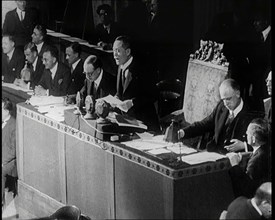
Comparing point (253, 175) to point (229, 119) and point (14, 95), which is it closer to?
point (229, 119)

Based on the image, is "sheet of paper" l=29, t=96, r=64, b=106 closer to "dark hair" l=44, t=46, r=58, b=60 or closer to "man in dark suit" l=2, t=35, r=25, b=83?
"man in dark suit" l=2, t=35, r=25, b=83

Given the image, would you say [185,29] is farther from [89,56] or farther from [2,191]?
[2,191]

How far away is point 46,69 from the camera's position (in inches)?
242

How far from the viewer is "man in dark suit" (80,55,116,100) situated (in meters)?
5.70

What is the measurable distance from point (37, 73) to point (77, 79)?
49 cm

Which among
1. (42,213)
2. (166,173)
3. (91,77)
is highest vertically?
(91,77)

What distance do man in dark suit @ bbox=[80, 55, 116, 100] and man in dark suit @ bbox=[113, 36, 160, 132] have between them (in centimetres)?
10

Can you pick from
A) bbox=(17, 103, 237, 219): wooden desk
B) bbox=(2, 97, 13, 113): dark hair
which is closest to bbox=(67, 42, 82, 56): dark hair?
bbox=(17, 103, 237, 219): wooden desk

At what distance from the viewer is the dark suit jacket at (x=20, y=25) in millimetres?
6008

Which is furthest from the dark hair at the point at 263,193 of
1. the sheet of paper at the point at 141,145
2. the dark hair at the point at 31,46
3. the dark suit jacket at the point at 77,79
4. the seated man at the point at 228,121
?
the dark hair at the point at 31,46

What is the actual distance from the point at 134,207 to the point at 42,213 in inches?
53.0

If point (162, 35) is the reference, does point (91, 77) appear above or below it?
below

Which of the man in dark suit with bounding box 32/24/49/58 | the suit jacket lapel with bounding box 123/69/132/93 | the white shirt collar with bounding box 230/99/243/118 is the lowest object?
the white shirt collar with bounding box 230/99/243/118

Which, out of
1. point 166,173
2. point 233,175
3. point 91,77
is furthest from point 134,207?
point 91,77
